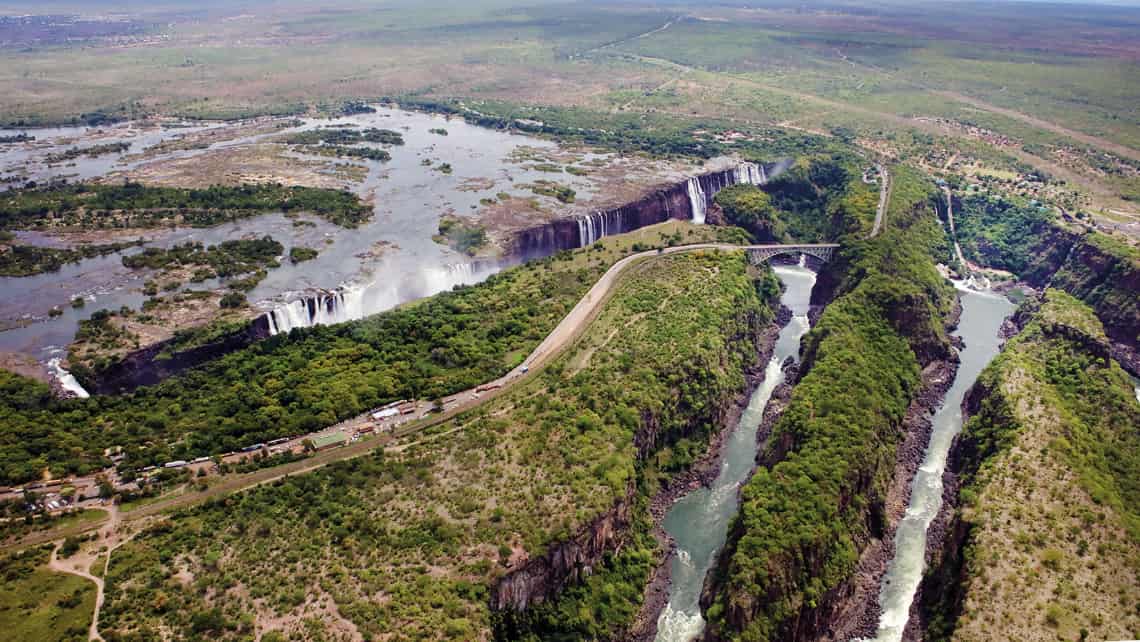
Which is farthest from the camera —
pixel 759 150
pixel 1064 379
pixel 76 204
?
pixel 759 150

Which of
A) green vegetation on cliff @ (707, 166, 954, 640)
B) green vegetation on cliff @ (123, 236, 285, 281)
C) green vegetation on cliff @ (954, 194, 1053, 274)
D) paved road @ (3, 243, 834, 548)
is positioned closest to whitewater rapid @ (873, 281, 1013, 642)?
green vegetation on cliff @ (707, 166, 954, 640)

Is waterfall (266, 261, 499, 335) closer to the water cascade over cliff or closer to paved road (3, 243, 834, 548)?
the water cascade over cliff

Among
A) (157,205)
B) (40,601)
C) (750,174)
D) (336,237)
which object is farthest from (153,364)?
(750,174)

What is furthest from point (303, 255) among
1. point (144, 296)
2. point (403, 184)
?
point (403, 184)

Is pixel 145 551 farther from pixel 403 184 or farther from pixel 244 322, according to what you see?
pixel 403 184

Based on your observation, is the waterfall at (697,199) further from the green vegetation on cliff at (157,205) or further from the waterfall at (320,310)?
the waterfall at (320,310)

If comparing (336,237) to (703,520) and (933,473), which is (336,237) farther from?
(933,473)
